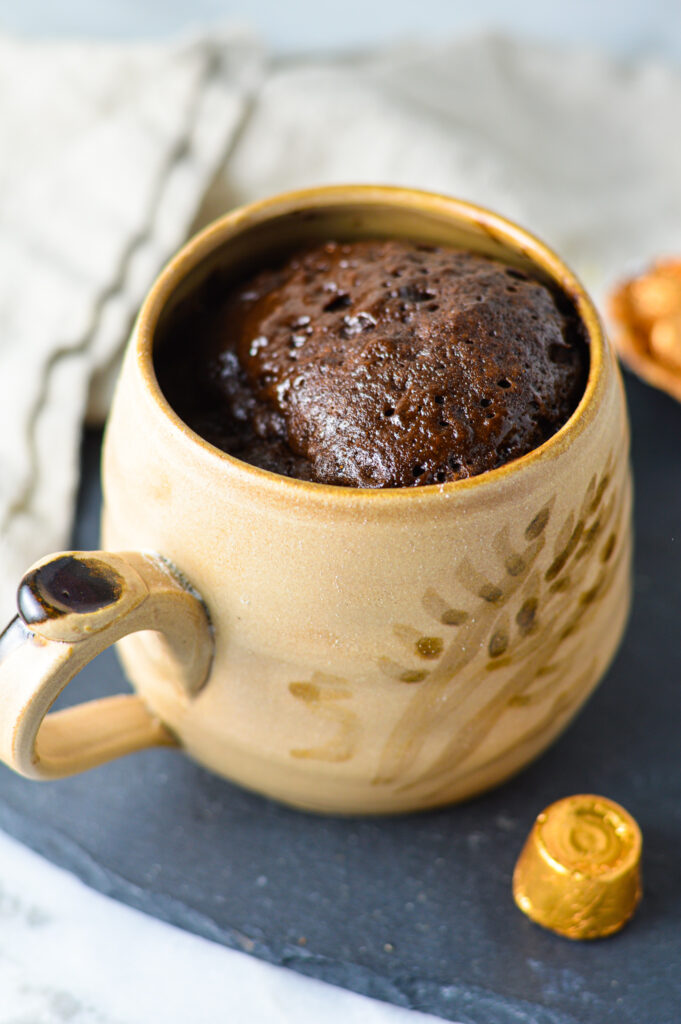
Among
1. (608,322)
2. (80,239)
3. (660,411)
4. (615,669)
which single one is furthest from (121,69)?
(615,669)

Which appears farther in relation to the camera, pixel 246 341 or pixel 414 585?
pixel 246 341

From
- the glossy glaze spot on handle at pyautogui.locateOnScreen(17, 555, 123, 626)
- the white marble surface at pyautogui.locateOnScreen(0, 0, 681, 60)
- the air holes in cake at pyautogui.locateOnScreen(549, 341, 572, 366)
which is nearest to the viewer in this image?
the glossy glaze spot on handle at pyautogui.locateOnScreen(17, 555, 123, 626)

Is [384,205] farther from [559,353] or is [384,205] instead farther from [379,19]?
[379,19]

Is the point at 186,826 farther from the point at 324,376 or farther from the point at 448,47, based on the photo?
the point at 448,47

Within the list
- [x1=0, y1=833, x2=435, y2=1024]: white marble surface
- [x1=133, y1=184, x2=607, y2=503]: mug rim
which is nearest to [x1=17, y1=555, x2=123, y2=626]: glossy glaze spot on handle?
[x1=133, y1=184, x2=607, y2=503]: mug rim

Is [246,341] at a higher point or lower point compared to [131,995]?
higher

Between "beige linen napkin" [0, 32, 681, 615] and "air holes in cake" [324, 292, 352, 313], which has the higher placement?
"air holes in cake" [324, 292, 352, 313]

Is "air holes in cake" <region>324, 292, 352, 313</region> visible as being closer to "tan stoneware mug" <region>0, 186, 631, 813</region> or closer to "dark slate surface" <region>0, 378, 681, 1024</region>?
"tan stoneware mug" <region>0, 186, 631, 813</region>

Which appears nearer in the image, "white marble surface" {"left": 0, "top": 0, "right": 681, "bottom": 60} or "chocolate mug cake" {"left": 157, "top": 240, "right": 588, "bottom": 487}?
"chocolate mug cake" {"left": 157, "top": 240, "right": 588, "bottom": 487}
